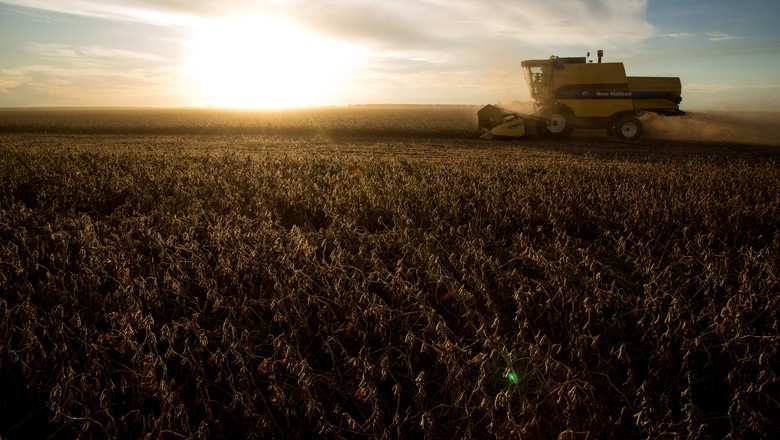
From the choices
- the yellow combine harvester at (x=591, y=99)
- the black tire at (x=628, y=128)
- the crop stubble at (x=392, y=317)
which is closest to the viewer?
the crop stubble at (x=392, y=317)

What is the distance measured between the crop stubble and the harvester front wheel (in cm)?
995

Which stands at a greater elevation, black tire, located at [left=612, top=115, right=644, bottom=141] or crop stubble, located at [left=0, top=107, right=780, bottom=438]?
black tire, located at [left=612, top=115, right=644, bottom=141]

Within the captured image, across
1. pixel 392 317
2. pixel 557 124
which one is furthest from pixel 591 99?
pixel 392 317

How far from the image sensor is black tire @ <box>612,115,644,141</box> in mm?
15539

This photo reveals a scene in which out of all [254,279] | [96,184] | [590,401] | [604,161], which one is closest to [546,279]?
[590,401]

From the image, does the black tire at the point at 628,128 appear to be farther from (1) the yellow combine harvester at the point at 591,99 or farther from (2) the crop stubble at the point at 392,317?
(2) the crop stubble at the point at 392,317

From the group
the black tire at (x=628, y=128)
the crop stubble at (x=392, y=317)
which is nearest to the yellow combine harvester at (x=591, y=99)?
the black tire at (x=628, y=128)

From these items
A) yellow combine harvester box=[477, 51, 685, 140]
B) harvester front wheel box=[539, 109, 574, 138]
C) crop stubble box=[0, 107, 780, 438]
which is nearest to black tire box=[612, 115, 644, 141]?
yellow combine harvester box=[477, 51, 685, 140]

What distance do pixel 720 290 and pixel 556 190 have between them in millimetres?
2980

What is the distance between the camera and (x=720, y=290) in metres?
3.53

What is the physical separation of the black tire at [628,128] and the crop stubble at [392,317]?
394 inches

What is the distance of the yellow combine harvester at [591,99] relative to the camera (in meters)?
15.2

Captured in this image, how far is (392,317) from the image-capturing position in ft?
9.09

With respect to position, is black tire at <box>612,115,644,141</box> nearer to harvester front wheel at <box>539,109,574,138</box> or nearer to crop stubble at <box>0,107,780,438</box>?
harvester front wheel at <box>539,109,574,138</box>
